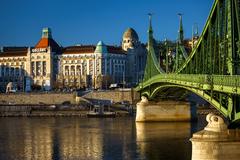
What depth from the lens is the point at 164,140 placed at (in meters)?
54.0

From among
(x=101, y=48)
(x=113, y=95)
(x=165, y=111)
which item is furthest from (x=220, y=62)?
(x=101, y=48)

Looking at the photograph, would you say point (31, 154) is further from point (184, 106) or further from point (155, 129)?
point (184, 106)

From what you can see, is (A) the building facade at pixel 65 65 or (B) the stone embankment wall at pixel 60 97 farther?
(A) the building facade at pixel 65 65

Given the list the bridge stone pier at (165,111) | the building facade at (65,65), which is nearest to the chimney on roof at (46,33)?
the building facade at (65,65)

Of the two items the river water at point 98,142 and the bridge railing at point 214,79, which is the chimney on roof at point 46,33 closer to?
the river water at point 98,142

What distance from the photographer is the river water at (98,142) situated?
44969mm

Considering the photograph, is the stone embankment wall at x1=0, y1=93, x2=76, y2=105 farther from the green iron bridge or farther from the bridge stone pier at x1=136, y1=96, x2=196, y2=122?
the green iron bridge

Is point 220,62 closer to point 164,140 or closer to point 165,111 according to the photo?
point 164,140

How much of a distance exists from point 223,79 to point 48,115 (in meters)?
68.5

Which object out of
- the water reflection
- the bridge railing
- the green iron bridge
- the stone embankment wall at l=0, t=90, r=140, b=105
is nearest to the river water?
the water reflection

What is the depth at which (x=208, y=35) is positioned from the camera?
4047 cm

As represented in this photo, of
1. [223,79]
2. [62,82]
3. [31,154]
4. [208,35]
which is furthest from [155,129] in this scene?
[62,82]

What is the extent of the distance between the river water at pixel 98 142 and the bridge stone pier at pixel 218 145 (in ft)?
30.1

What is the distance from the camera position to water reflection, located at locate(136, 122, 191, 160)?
4441 cm
